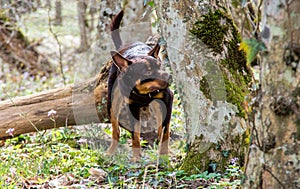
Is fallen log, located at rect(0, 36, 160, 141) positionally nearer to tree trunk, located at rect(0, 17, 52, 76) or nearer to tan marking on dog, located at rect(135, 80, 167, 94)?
tan marking on dog, located at rect(135, 80, 167, 94)

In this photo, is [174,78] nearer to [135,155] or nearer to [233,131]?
[233,131]

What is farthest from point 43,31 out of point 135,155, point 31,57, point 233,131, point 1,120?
point 233,131

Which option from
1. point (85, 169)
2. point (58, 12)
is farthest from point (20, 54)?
point (85, 169)

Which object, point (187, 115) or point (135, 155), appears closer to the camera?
point (187, 115)

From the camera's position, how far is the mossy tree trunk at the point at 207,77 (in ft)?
14.0

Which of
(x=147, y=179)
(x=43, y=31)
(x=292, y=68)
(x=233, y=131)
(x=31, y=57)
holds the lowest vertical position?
(x=147, y=179)

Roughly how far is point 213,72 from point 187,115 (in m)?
0.49

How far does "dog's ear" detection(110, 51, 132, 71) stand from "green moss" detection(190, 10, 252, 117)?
0.81 m

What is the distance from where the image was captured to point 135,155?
5.27m

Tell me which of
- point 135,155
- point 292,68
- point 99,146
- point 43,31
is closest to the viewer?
point 292,68

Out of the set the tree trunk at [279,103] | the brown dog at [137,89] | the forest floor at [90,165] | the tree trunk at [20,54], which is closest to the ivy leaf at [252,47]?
the tree trunk at [279,103]

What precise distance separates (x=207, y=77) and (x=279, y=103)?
5.96 feet

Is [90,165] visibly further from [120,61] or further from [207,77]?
[207,77]

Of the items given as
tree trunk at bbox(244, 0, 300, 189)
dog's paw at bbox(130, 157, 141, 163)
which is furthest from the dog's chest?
tree trunk at bbox(244, 0, 300, 189)
